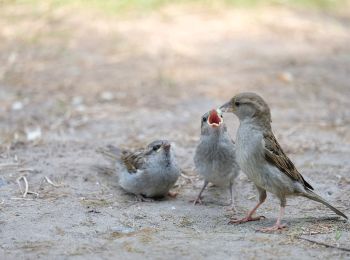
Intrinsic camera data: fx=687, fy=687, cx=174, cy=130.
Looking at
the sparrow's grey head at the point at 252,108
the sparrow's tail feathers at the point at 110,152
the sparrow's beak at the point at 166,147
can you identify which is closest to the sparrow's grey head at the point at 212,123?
the sparrow's beak at the point at 166,147

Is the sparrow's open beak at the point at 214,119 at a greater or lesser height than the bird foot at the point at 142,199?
greater

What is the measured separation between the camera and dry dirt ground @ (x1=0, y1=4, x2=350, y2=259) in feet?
17.9

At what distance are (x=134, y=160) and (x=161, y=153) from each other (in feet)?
1.19

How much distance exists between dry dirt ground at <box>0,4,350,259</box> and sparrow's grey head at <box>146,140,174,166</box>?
44 cm

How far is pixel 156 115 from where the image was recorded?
976 cm

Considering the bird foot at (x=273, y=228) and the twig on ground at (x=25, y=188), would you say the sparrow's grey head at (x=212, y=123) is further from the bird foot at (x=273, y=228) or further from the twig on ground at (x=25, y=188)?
the twig on ground at (x=25, y=188)

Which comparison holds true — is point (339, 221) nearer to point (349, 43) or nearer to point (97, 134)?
point (97, 134)

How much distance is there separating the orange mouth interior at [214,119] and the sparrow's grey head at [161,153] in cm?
55

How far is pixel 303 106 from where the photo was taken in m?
10.3

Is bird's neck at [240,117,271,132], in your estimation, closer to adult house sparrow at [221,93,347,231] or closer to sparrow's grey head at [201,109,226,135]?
adult house sparrow at [221,93,347,231]

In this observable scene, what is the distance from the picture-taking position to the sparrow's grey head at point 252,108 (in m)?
5.97

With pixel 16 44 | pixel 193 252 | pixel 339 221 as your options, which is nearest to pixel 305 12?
pixel 16 44

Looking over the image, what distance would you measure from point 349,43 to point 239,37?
2.30m

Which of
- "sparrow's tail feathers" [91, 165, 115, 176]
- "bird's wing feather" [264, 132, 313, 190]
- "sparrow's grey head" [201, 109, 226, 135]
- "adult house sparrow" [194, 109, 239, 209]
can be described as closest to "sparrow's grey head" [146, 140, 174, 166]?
"adult house sparrow" [194, 109, 239, 209]
